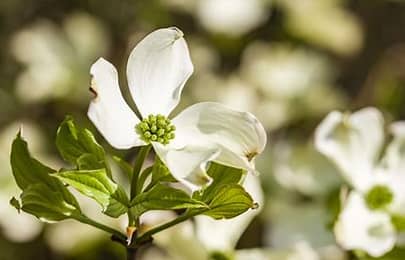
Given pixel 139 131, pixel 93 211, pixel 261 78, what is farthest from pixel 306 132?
pixel 139 131

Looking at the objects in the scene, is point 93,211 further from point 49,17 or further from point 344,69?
point 344,69

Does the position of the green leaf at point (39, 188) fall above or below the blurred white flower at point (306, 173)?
above

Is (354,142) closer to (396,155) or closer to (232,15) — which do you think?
(396,155)

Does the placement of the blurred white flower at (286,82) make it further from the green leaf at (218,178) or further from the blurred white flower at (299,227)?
the green leaf at (218,178)

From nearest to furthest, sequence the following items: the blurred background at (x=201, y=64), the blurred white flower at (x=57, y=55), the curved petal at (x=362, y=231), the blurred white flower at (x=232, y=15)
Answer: the curved petal at (x=362, y=231) → the blurred background at (x=201, y=64) → the blurred white flower at (x=57, y=55) → the blurred white flower at (x=232, y=15)

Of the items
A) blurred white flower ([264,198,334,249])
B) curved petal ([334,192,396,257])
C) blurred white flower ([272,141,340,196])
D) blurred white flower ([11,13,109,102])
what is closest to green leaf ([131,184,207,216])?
curved petal ([334,192,396,257])

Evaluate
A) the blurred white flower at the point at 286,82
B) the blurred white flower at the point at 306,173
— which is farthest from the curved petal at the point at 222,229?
the blurred white flower at the point at 286,82

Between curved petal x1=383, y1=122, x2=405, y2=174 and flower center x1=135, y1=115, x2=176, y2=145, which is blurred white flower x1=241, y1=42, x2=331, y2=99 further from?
flower center x1=135, y1=115, x2=176, y2=145
